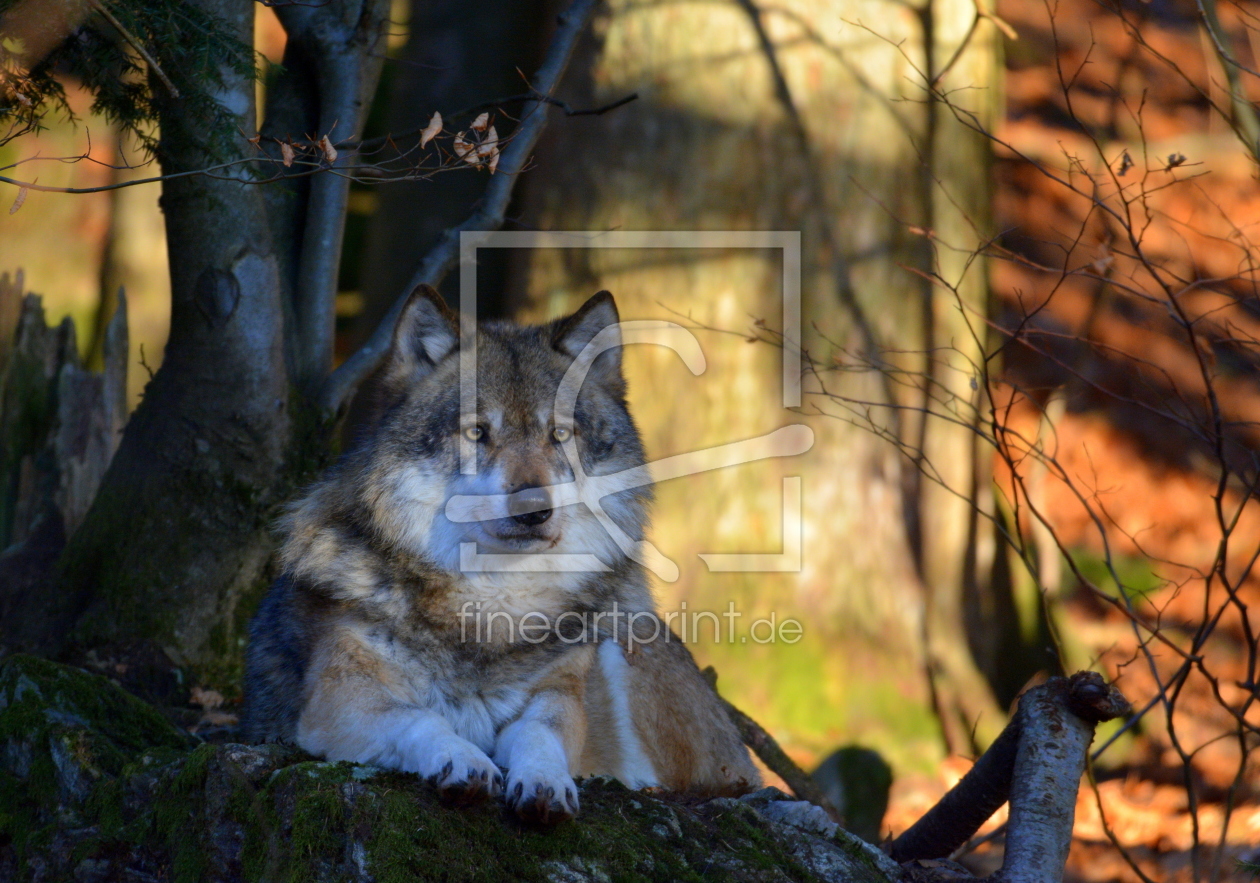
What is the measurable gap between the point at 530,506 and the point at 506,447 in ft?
0.99

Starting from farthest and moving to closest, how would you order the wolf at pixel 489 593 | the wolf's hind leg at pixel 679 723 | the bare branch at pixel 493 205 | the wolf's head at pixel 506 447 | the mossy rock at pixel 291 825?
the bare branch at pixel 493 205
the wolf's hind leg at pixel 679 723
the wolf's head at pixel 506 447
the wolf at pixel 489 593
the mossy rock at pixel 291 825

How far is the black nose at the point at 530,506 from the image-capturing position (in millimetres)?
3438

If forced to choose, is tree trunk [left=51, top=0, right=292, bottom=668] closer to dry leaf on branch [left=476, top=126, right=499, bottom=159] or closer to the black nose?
dry leaf on branch [left=476, top=126, right=499, bottom=159]

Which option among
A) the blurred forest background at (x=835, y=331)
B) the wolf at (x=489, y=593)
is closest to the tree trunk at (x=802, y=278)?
the blurred forest background at (x=835, y=331)

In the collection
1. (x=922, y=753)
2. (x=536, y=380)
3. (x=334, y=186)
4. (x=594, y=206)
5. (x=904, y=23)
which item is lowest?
(x=922, y=753)

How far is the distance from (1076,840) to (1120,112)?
6.24 meters

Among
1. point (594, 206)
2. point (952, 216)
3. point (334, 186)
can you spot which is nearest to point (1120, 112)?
point (952, 216)

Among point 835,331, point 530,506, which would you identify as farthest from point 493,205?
point 835,331

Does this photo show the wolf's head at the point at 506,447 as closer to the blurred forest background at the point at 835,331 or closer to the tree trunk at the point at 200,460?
the tree trunk at the point at 200,460

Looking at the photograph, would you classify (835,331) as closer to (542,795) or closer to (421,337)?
(421,337)

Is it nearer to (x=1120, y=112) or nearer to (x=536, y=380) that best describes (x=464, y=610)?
(x=536, y=380)

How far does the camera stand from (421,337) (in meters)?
3.92

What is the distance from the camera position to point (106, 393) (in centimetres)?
685

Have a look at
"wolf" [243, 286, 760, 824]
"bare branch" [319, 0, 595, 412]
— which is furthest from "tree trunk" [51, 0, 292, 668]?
"wolf" [243, 286, 760, 824]
